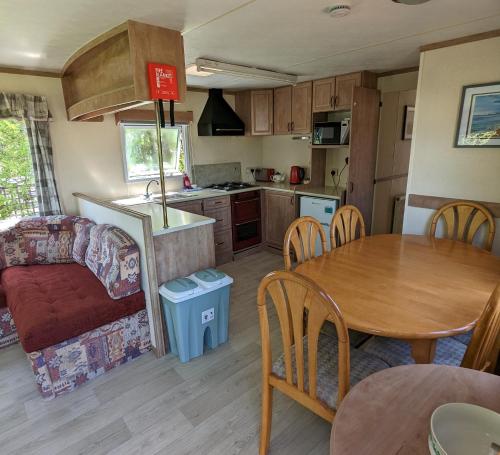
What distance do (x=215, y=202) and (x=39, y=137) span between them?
1900 millimetres

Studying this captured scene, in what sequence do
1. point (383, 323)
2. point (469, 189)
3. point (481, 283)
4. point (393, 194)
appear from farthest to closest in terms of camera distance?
point (393, 194), point (469, 189), point (481, 283), point (383, 323)

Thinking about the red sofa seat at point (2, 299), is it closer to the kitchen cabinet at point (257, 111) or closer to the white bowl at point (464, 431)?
the white bowl at point (464, 431)

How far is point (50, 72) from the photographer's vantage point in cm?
315

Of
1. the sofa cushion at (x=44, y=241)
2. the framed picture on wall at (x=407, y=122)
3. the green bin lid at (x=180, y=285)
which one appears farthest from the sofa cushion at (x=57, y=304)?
the framed picture on wall at (x=407, y=122)

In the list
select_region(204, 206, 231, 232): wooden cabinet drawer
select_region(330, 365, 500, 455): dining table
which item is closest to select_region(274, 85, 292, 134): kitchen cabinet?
select_region(204, 206, 231, 232): wooden cabinet drawer

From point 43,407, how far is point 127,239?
1140 mm

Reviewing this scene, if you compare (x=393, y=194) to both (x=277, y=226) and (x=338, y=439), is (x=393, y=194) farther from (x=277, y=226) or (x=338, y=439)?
(x=338, y=439)

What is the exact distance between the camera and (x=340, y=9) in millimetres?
1792

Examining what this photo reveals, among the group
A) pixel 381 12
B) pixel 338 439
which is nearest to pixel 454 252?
pixel 381 12

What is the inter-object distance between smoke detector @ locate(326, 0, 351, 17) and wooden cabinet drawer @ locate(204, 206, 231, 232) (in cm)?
248

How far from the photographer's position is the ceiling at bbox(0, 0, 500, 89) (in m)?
1.77

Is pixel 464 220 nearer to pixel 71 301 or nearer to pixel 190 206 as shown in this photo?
pixel 190 206

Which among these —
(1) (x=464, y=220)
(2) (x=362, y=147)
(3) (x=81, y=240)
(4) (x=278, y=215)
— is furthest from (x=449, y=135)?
(3) (x=81, y=240)

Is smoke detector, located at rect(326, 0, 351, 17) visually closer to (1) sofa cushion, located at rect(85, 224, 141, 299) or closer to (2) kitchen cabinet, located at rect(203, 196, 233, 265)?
(1) sofa cushion, located at rect(85, 224, 141, 299)
